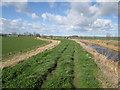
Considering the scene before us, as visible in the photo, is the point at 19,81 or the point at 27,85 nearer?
the point at 27,85

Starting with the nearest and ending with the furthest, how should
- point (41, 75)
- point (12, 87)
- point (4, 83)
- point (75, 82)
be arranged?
point (12, 87) < point (4, 83) < point (75, 82) < point (41, 75)

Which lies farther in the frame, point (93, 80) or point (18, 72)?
point (18, 72)

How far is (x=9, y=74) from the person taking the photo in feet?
28.7

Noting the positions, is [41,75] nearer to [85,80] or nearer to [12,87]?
[12,87]

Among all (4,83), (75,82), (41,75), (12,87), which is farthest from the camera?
(41,75)

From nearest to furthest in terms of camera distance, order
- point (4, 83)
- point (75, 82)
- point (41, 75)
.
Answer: point (4, 83) → point (75, 82) → point (41, 75)

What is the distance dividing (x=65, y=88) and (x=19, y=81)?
3.67 m

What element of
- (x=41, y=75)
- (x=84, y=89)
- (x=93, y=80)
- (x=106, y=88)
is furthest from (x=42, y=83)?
(x=106, y=88)

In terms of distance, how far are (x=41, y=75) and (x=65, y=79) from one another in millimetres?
2232

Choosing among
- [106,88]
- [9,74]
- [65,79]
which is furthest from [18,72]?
[106,88]

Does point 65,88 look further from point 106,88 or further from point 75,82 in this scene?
point 106,88

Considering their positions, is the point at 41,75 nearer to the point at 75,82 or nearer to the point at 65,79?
the point at 65,79

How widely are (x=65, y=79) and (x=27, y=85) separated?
311 centimetres

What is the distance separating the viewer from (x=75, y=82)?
8008 mm
